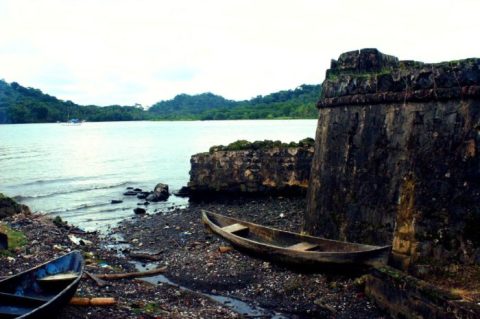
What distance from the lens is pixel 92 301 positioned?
35.7 feet

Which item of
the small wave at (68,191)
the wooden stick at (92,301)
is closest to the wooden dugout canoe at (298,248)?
the wooden stick at (92,301)

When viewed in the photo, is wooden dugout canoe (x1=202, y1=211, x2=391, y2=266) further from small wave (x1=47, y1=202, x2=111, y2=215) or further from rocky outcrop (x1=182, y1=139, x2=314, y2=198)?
small wave (x1=47, y1=202, x2=111, y2=215)

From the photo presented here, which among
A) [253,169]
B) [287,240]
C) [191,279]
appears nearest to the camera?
[191,279]

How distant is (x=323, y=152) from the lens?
Result: 15.6 metres

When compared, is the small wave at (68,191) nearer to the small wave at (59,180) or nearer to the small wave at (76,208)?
the small wave at (59,180)

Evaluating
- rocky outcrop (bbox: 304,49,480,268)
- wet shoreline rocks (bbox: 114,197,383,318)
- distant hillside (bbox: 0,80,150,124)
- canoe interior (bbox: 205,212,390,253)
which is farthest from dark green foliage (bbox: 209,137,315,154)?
distant hillside (bbox: 0,80,150,124)

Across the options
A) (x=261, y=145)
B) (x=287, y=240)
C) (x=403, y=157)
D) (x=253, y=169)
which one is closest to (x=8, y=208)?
(x=287, y=240)

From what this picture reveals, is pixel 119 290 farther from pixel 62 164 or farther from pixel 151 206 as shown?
pixel 62 164

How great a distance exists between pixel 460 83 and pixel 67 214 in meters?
24.9

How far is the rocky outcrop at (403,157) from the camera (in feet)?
33.6

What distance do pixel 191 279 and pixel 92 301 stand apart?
445 cm

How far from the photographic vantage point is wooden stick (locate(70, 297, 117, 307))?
35.0ft

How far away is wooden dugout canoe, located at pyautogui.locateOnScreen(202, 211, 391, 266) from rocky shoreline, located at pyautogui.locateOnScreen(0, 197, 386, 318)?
1.68ft

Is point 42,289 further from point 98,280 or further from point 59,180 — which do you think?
point 59,180
